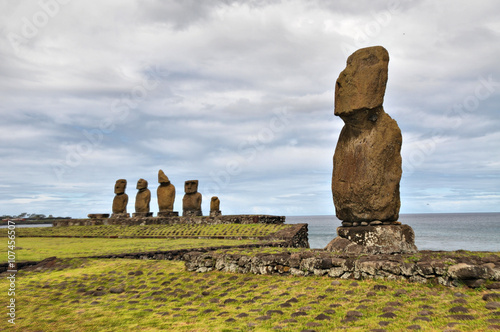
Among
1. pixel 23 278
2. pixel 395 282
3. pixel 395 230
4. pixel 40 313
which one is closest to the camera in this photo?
pixel 395 282

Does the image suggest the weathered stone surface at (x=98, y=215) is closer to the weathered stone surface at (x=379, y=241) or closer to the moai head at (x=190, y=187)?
the moai head at (x=190, y=187)

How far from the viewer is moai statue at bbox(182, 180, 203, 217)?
40.7 meters

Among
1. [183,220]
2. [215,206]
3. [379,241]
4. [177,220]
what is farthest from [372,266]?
[215,206]

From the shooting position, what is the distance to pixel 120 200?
45.6 meters

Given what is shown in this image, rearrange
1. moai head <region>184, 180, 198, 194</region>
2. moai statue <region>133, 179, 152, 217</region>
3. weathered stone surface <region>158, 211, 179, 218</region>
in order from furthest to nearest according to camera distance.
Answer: moai statue <region>133, 179, 152, 217</region> < weathered stone surface <region>158, 211, 179, 218</region> < moai head <region>184, 180, 198, 194</region>

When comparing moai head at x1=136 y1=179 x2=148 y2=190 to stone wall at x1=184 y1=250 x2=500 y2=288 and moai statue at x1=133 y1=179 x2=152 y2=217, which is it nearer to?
moai statue at x1=133 y1=179 x2=152 y2=217

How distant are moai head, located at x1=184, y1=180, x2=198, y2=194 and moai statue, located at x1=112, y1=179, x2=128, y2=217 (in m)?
9.20

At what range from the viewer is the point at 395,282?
8703mm

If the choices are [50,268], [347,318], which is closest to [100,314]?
[347,318]

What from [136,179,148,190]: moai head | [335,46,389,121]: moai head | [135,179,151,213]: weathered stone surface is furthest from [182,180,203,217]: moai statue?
[335,46,389,121]: moai head

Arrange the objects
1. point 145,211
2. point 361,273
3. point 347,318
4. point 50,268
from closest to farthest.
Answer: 1. point 347,318
2. point 361,273
3. point 50,268
4. point 145,211

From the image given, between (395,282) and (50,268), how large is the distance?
42.7 feet

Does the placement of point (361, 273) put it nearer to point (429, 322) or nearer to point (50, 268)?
point (429, 322)

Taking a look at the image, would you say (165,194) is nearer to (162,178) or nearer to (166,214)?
(162,178)
